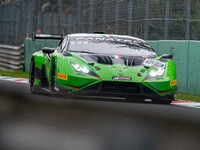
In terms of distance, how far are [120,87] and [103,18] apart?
9.56 m

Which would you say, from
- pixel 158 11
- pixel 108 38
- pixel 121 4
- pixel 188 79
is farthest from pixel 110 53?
pixel 121 4

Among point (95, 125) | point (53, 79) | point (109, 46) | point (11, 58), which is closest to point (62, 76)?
point (53, 79)

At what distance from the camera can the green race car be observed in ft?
25.5

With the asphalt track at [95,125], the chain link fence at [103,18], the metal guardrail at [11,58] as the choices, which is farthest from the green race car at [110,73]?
the metal guardrail at [11,58]

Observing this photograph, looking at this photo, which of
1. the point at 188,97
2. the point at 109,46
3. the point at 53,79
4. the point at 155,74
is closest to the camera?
the point at 155,74

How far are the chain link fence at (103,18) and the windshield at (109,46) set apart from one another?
4.16 m

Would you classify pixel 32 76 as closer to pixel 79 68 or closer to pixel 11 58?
pixel 79 68

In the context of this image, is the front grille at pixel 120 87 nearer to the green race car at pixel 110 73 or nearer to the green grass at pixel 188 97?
the green race car at pixel 110 73

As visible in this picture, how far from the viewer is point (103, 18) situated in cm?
1714

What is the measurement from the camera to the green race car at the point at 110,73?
7777 millimetres

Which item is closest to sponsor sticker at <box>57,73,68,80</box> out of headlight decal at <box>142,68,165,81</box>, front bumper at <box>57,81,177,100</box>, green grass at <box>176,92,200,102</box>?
front bumper at <box>57,81,177,100</box>

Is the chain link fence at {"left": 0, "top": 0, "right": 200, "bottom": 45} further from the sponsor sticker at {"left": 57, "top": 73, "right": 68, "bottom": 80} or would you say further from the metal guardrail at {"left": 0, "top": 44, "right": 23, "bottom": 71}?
the sponsor sticker at {"left": 57, "top": 73, "right": 68, "bottom": 80}

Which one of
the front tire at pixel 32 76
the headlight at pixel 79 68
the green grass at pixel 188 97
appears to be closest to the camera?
the headlight at pixel 79 68

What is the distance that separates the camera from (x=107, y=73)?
7.78 m
